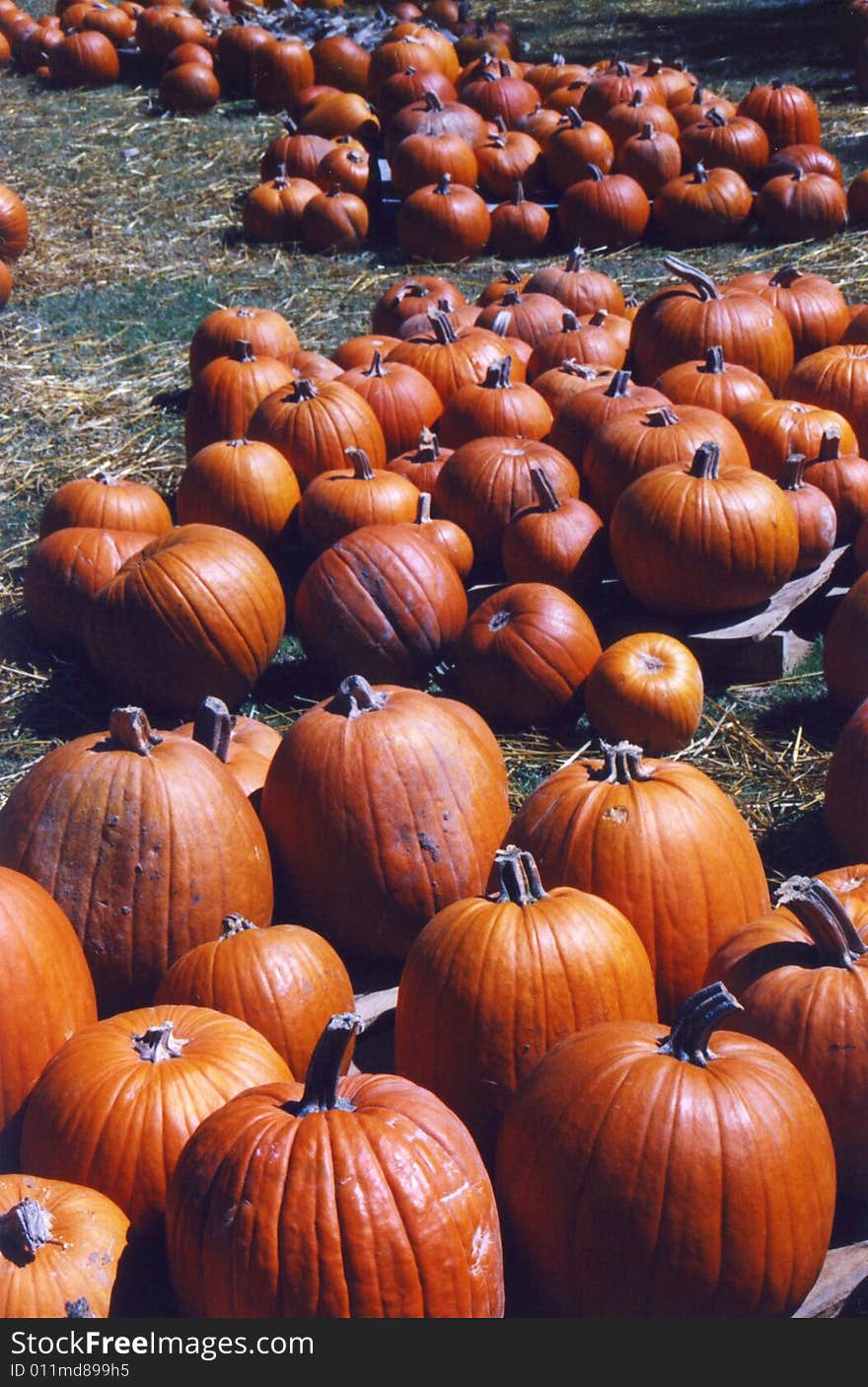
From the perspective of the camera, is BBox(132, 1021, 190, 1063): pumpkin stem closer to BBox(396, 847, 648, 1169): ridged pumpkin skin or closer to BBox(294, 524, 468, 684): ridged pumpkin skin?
BBox(396, 847, 648, 1169): ridged pumpkin skin

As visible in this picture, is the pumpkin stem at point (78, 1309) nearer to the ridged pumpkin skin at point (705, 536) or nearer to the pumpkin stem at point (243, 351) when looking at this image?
the ridged pumpkin skin at point (705, 536)

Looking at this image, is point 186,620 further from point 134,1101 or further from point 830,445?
point 830,445

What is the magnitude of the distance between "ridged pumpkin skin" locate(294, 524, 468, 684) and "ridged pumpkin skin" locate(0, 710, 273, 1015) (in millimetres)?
1641

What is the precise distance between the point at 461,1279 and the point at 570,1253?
0.81 feet

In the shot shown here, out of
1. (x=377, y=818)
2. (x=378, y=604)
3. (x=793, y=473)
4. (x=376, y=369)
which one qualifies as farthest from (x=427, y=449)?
(x=377, y=818)

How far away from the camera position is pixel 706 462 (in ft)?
17.0

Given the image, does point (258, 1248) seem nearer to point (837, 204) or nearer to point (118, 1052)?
point (118, 1052)

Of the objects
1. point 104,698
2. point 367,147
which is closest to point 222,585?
point 104,698

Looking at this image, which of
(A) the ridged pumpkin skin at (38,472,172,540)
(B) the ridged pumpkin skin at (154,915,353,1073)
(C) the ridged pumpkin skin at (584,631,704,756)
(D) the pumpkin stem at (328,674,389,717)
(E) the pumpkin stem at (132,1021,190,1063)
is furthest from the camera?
(A) the ridged pumpkin skin at (38,472,172,540)

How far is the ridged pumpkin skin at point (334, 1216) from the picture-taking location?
7.59 feet

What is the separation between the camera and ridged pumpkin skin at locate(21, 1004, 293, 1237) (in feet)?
8.84

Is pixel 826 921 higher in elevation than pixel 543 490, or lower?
lower

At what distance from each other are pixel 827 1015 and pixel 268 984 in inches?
47.1

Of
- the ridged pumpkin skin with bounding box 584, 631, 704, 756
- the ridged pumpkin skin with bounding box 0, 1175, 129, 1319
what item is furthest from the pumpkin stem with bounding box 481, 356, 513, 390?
the ridged pumpkin skin with bounding box 0, 1175, 129, 1319
